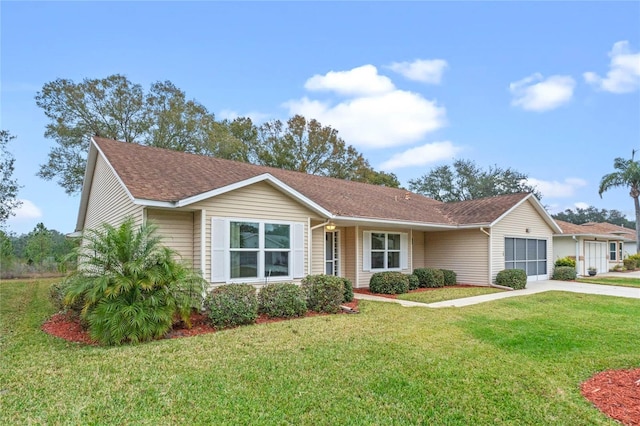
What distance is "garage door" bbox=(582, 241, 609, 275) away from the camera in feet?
72.2

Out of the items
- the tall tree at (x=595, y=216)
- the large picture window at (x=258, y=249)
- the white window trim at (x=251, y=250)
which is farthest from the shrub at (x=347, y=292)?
the tall tree at (x=595, y=216)

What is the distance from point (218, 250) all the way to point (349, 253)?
6.49m

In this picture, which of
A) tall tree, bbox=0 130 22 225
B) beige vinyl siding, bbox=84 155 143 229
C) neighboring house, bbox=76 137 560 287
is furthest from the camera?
tall tree, bbox=0 130 22 225

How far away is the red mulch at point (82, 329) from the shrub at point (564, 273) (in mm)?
15110

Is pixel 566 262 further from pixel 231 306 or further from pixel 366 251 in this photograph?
pixel 231 306

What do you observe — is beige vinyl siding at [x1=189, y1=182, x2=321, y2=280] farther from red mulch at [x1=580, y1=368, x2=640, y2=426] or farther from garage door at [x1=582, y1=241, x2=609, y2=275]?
A: garage door at [x1=582, y1=241, x2=609, y2=275]

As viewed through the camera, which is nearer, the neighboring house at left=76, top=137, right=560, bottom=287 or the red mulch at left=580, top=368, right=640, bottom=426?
the red mulch at left=580, top=368, right=640, bottom=426

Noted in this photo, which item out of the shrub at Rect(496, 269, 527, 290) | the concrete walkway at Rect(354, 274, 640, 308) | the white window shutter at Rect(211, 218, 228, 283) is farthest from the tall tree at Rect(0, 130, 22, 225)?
the shrub at Rect(496, 269, 527, 290)

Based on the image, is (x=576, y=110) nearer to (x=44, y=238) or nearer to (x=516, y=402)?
(x=516, y=402)

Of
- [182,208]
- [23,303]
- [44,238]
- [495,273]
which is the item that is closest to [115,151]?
[182,208]

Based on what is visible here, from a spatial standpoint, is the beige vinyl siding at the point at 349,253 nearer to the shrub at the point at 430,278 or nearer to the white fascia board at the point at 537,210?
the shrub at the point at 430,278

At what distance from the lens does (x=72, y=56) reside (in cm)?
1439

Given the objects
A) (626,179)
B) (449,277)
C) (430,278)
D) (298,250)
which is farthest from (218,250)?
(626,179)

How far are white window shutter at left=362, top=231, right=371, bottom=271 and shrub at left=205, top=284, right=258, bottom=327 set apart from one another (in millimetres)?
6811
